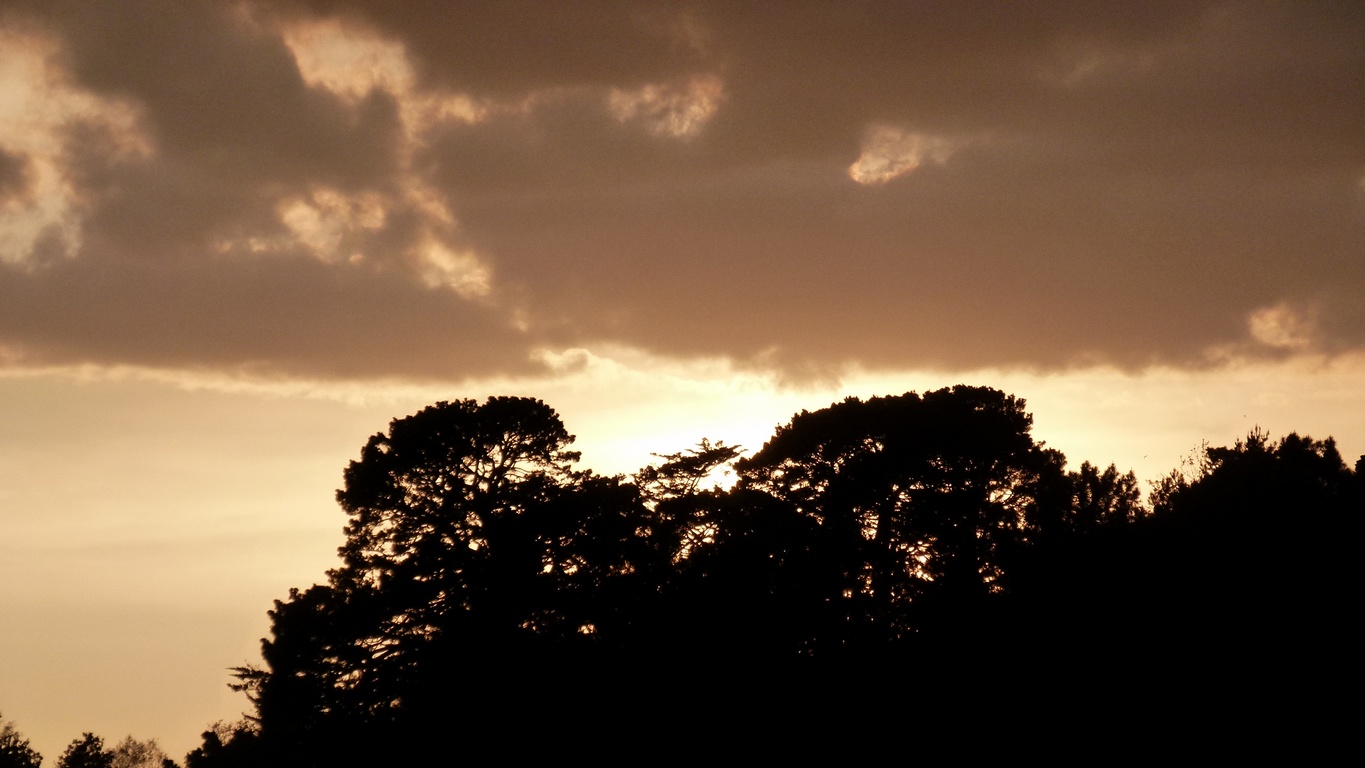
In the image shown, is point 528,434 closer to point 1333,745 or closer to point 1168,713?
point 1168,713

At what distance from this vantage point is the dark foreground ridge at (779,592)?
39219 mm

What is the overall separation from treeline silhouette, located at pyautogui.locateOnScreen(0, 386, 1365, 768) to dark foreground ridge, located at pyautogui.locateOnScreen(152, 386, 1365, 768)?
0.11 meters

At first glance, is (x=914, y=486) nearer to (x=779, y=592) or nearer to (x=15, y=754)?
(x=779, y=592)

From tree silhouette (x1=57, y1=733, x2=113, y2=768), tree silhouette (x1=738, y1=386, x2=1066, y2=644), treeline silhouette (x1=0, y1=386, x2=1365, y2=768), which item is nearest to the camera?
treeline silhouette (x1=0, y1=386, x2=1365, y2=768)

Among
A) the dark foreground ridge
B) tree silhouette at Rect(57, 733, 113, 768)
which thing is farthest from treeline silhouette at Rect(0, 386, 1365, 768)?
tree silhouette at Rect(57, 733, 113, 768)

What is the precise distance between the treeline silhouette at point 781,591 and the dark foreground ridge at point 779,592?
0.36ft

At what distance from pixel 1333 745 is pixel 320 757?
34.6 metres

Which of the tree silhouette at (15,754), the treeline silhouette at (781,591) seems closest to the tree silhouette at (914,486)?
the treeline silhouette at (781,591)

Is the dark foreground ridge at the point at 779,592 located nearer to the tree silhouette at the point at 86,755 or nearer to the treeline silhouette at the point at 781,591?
the treeline silhouette at the point at 781,591

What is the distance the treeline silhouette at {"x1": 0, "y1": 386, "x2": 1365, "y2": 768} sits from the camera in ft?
129

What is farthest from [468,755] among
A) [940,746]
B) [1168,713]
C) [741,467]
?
[1168,713]

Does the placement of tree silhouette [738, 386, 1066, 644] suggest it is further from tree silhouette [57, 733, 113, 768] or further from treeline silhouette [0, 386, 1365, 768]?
tree silhouette [57, 733, 113, 768]

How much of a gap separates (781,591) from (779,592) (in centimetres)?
12

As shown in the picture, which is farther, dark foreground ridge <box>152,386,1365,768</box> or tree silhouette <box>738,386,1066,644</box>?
tree silhouette <box>738,386,1066,644</box>
